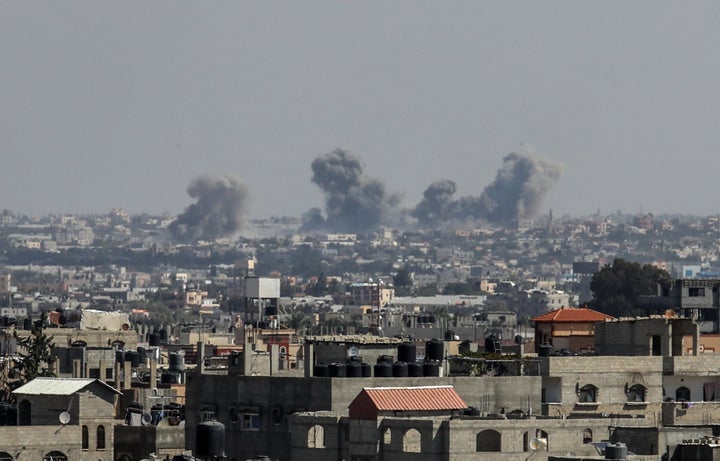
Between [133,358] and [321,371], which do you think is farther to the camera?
[133,358]

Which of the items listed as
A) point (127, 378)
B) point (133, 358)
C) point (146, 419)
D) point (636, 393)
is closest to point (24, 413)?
point (146, 419)

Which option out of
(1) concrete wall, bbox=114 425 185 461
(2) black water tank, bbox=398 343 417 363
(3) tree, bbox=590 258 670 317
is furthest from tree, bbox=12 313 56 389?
(3) tree, bbox=590 258 670 317

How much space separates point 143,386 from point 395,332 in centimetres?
5781

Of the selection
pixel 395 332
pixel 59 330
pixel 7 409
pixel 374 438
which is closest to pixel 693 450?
pixel 374 438

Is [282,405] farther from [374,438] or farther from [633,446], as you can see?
[633,446]

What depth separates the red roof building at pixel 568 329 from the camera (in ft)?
241

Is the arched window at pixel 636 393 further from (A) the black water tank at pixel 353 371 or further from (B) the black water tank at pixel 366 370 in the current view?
(A) the black water tank at pixel 353 371

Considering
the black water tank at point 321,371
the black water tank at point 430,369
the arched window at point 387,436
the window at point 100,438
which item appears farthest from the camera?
the black water tank at point 430,369

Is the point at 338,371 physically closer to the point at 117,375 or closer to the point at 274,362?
the point at 274,362

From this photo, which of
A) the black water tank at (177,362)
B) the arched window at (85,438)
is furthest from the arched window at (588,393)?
the black water tank at (177,362)

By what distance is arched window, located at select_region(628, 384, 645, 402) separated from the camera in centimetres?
5768

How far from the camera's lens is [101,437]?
5275cm

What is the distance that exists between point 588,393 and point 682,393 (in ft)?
13.0

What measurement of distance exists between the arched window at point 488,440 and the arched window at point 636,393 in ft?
33.6
